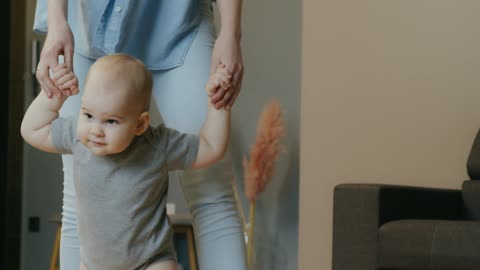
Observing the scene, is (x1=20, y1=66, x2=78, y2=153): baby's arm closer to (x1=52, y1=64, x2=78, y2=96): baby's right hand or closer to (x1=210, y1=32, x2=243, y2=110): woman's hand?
(x1=52, y1=64, x2=78, y2=96): baby's right hand

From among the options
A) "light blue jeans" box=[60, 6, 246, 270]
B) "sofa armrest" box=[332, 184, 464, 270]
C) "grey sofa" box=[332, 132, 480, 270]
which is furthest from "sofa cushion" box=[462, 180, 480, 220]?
"light blue jeans" box=[60, 6, 246, 270]

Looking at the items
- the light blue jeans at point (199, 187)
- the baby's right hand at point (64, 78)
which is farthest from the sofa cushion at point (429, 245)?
the baby's right hand at point (64, 78)

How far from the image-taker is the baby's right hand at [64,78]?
56.0 inches

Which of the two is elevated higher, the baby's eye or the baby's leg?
the baby's eye

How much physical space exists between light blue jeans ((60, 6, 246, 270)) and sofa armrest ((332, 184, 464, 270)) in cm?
117

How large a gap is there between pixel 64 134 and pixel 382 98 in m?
2.22

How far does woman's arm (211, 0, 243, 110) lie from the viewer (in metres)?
1.45

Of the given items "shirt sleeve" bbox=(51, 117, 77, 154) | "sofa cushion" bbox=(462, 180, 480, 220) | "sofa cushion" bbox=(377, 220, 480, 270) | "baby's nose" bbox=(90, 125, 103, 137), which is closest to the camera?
"baby's nose" bbox=(90, 125, 103, 137)

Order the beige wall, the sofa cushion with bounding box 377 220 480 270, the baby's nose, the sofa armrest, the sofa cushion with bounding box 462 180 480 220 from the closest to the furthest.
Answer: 1. the baby's nose
2. the sofa cushion with bounding box 377 220 480 270
3. the sofa armrest
4. the sofa cushion with bounding box 462 180 480 220
5. the beige wall

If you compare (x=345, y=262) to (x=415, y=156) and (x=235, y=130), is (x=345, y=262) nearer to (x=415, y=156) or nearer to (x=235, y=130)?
(x=415, y=156)

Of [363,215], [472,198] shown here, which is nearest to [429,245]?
[363,215]

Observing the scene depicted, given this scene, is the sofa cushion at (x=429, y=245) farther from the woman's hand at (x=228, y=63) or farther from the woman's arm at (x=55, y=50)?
the woman's arm at (x=55, y=50)

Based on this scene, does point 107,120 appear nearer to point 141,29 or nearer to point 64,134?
point 64,134

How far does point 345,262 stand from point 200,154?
136 cm
